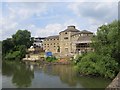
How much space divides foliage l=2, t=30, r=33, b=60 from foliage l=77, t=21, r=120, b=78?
32.6m

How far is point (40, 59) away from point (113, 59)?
1014 inches

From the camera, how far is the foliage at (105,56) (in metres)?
23.8

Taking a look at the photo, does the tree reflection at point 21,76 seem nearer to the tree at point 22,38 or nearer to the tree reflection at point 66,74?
the tree reflection at point 66,74

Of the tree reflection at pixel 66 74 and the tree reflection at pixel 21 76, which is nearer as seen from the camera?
the tree reflection at pixel 21 76

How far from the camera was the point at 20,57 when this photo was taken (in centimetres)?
5600

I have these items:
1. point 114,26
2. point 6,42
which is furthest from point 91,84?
point 6,42

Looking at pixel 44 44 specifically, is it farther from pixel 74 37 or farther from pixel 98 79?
pixel 98 79

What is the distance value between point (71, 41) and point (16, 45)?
57.8 feet

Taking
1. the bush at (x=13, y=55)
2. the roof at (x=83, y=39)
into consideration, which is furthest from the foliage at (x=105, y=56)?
the bush at (x=13, y=55)

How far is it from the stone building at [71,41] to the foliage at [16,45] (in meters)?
7.07

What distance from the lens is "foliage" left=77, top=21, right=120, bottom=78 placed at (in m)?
23.8

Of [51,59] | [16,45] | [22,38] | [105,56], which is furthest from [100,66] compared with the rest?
[22,38]

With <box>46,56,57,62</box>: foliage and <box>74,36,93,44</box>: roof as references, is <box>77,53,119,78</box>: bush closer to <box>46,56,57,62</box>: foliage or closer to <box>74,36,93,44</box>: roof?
<box>46,56,57,62</box>: foliage

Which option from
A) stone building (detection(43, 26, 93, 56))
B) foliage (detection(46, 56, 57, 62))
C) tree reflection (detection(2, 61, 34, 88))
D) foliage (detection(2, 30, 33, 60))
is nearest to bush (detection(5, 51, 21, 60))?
foliage (detection(2, 30, 33, 60))
